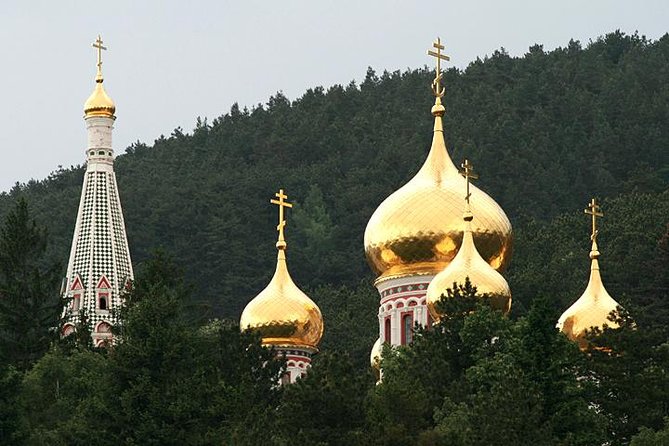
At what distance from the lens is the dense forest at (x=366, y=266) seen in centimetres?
3403

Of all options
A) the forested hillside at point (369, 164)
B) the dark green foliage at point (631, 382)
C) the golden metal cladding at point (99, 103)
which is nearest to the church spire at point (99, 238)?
the golden metal cladding at point (99, 103)

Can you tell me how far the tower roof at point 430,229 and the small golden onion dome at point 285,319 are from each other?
3094 mm

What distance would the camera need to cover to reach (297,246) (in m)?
81.8

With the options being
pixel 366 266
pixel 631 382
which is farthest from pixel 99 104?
pixel 366 266

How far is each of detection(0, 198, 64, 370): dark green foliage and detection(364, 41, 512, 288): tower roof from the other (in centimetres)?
620

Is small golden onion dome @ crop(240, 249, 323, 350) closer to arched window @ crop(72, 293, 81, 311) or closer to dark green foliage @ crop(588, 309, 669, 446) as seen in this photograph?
arched window @ crop(72, 293, 81, 311)

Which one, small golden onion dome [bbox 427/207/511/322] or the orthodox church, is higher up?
the orthodox church

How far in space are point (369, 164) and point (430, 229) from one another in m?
44.7

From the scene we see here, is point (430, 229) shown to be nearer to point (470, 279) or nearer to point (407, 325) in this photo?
point (407, 325)

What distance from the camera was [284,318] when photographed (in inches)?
1818

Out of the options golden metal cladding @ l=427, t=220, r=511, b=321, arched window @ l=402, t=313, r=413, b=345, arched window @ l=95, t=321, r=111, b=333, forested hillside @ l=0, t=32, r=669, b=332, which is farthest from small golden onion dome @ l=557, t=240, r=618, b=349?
forested hillside @ l=0, t=32, r=669, b=332

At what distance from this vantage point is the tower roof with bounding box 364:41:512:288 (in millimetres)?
42531

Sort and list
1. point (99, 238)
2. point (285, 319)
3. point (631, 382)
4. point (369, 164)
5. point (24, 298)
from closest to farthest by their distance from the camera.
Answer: point (631, 382) → point (24, 298) → point (285, 319) → point (99, 238) → point (369, 164)

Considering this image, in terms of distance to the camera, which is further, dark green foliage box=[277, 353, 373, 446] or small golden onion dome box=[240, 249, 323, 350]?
small golden onion dome box=[240, 249, 323, 350]
